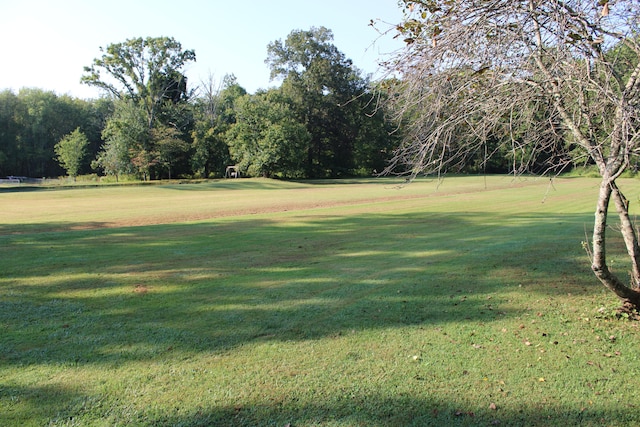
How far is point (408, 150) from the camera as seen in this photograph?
565cm

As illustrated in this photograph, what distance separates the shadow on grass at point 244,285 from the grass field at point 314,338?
0.12ft

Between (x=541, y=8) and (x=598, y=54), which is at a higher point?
(x=541, y=8)

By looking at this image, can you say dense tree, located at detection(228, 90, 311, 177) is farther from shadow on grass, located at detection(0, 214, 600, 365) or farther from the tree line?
shadow on grass, located at detection(0, 214, 600, 365)

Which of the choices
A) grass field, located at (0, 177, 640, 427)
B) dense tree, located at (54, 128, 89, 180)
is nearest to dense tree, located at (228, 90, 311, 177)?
dense tree, located at (54, 128, 89, 180)

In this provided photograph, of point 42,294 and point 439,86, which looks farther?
point 42,294

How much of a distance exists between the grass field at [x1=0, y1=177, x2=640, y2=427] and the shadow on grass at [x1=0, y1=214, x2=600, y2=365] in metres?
0.04

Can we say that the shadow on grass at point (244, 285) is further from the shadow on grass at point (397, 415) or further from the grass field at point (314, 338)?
the shadow on grass at point (397, 415)

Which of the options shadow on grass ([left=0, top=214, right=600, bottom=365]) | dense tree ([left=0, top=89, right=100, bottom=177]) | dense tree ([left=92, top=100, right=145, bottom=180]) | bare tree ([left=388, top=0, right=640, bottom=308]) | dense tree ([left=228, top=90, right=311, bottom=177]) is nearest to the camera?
bare tree ([left=388, top=0, right=640, bottom=308])

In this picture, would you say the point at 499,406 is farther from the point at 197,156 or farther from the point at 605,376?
the point at 197,156

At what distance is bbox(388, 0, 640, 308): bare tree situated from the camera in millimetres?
4637

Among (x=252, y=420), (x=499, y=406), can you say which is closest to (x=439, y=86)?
(x=499, y=406)

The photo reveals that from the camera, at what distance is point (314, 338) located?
517 cm

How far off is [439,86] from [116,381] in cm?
443

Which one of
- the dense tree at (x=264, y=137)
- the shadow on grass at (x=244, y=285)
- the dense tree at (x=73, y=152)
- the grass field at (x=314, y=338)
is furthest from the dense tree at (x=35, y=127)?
the grass field at (x=314, y=338)
